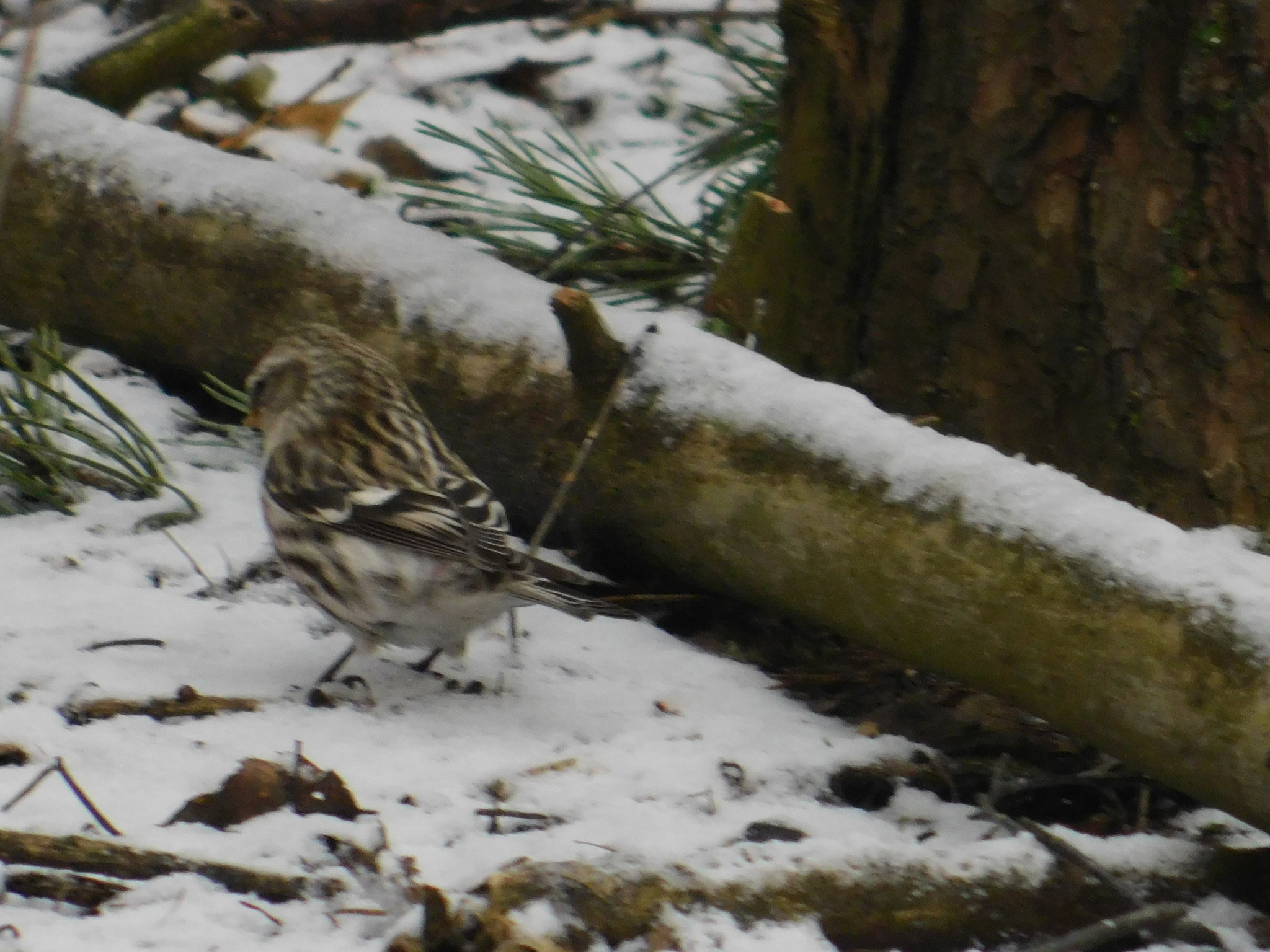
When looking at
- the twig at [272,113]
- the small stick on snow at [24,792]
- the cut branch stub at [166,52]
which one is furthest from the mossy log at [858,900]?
the twig at [272,113]

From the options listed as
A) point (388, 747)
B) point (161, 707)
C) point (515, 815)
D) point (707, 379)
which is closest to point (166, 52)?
point (707, 379)

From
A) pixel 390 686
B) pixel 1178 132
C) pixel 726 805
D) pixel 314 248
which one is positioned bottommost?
pixel 390 686

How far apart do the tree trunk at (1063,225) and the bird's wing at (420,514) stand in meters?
0.85

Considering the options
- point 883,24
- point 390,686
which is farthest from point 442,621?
point 883,24

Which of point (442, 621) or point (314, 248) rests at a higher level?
point (314, 248)

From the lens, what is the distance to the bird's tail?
2469 mm

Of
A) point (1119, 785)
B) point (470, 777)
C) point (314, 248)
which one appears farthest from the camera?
point (314, 248)

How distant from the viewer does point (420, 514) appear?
8.41 feet

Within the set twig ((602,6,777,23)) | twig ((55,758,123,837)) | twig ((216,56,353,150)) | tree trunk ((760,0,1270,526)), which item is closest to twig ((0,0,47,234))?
twig ((55,758,123,837))

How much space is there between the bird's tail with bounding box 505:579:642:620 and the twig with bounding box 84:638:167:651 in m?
0.57

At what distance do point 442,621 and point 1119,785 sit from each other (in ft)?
3.65

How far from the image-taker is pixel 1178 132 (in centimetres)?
246

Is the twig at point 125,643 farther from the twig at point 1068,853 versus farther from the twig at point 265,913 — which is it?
the twig at point 1068,853

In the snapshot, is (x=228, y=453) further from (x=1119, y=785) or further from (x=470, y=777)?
(x=1119, y=785)
